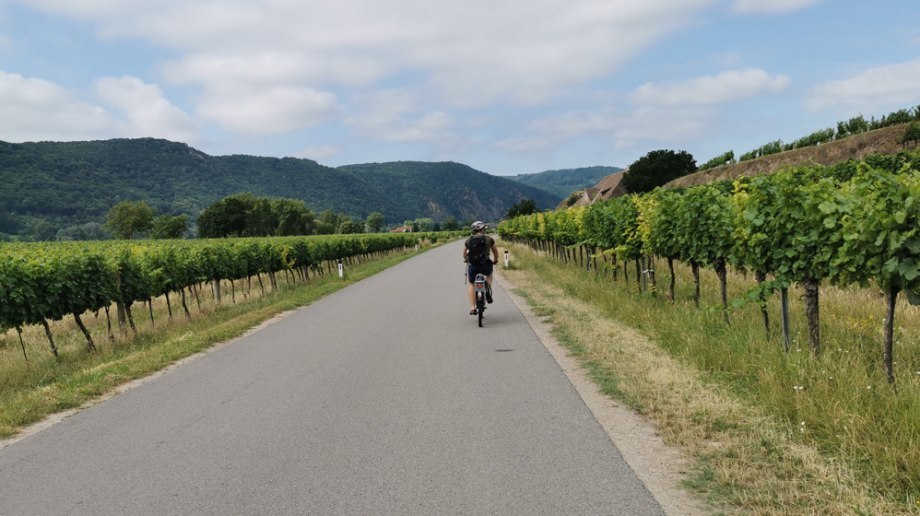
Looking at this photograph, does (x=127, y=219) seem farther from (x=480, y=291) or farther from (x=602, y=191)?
(x=480, y=291)

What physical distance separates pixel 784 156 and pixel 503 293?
58.0m

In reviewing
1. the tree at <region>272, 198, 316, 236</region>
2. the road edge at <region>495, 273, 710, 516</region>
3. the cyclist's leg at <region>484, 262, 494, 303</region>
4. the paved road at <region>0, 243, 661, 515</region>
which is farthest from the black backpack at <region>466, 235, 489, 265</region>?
the tree at <region>272, 198, 316, 236</region>

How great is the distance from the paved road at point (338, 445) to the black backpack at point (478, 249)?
347 cm

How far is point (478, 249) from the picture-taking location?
12.1 meters

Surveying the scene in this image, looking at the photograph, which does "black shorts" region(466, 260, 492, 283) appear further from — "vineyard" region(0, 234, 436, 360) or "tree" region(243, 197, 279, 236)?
"tree" region(243, 197, 279, 236)

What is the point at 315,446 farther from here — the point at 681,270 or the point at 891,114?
the point at 891,114

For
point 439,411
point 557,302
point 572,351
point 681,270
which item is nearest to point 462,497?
point 439,411

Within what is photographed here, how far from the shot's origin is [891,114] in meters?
55.3

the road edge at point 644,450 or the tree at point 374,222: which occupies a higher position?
the tree at point 374,222

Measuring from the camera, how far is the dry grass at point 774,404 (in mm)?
3613

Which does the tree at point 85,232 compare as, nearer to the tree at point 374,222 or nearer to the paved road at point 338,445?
the tree at point 374,222

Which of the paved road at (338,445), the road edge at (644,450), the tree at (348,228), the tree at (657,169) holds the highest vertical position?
the tree at (657,169)

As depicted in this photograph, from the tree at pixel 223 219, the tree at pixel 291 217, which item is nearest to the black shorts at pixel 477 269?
the tree at pixel 223 219

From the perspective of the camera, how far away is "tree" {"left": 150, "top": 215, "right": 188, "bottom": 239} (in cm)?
11200
